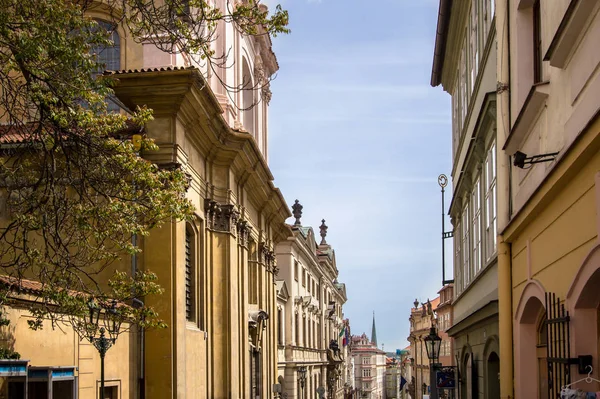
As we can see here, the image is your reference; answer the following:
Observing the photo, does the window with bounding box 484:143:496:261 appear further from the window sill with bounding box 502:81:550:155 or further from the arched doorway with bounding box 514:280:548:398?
the arched doorway with bounding box 514:280:548:398

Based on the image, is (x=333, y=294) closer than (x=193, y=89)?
No

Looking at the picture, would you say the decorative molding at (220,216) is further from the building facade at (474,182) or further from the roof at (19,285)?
the roof at (19,285)

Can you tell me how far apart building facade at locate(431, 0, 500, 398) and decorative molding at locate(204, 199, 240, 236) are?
635cm

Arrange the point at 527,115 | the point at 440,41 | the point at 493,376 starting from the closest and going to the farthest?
the point at 527,115 → the point at 493,376 → the point at 440,41

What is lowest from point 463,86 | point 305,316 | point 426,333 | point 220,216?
point 426,333

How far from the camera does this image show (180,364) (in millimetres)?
19938

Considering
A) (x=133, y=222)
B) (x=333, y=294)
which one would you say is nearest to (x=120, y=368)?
(x=133, y=222)

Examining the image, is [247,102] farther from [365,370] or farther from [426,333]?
[365,370]

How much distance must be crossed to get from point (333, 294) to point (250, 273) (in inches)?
1756

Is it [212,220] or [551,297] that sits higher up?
[212,220]

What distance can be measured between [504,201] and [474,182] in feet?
20.5

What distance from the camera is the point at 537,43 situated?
10.7 meters

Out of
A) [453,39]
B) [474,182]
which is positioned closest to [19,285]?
[474,182]

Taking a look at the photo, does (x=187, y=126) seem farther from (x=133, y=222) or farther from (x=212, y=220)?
(x=133, y=222)
